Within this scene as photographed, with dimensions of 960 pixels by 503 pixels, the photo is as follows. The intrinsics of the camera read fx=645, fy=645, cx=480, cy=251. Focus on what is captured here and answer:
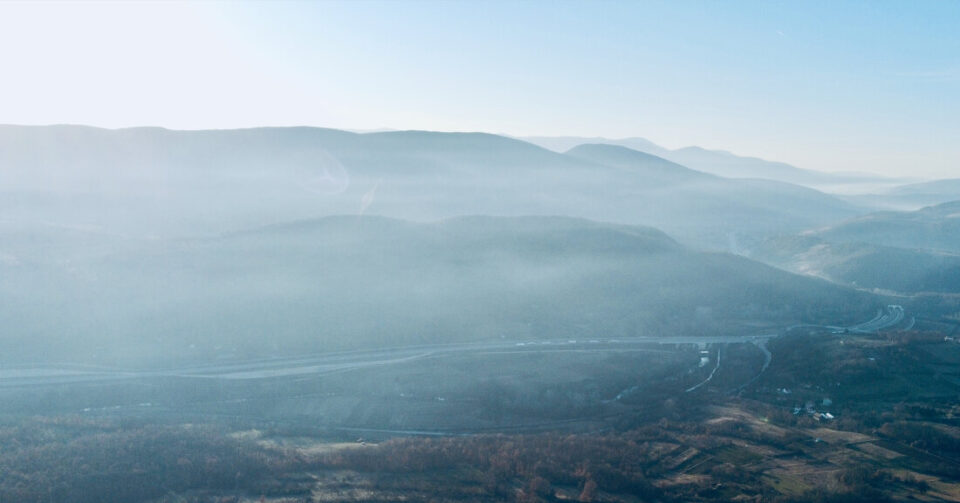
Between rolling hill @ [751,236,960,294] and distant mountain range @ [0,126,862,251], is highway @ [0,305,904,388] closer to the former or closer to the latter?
rolling hill @ [751,236,960,294]

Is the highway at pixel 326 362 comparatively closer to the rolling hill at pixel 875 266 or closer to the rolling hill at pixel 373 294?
the rolling hill at pixel 373 294

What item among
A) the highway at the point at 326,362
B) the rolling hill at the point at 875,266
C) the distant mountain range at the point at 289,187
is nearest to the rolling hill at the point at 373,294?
the highway at the point at 326,362

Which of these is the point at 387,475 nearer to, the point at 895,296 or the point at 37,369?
the point at 37,369

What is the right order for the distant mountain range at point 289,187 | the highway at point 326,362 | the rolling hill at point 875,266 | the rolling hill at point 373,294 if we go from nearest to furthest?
the highway at point 326,362 → the rolling hill at point 373,294 → the rolling hill at point 875,266 → the distant mountain range at point 289,187

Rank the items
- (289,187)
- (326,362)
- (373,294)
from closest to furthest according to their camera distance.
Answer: (326,362), (373,294), (289,187)

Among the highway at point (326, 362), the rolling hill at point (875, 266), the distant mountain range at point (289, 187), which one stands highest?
the distant mountain range at point (289, 187)

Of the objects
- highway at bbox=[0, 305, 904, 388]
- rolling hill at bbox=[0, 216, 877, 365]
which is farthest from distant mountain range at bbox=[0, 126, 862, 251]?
highway at bbox=[0, 305, 904, 388]

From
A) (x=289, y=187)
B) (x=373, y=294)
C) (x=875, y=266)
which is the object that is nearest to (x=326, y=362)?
(x=373, y=294)

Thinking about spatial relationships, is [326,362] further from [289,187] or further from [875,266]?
[289,187]

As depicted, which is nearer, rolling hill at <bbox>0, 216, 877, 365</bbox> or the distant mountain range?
rolling hill at <bbox>0, 216, 877, 365</bbox>

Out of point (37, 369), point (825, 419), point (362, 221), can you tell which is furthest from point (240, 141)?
point (825, 419)

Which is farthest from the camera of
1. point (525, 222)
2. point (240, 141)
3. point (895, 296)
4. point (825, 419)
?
point (240, 141)
